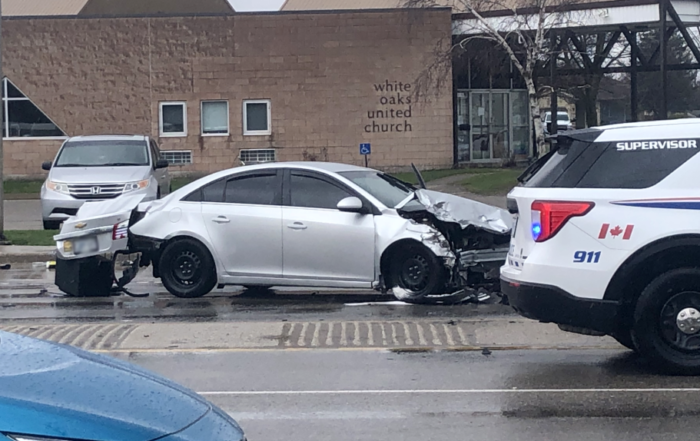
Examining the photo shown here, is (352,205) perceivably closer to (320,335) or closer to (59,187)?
(320,335)

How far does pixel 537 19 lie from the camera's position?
93.6ft

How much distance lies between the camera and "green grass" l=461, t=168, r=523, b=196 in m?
26.3

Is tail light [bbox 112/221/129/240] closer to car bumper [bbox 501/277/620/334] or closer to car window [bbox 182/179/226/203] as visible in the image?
car window [bbox 182/179/226/203]

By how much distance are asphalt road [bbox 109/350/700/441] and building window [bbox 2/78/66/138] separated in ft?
89.8

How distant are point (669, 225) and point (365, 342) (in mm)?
2784

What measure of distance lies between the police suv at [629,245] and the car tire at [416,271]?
128 inches

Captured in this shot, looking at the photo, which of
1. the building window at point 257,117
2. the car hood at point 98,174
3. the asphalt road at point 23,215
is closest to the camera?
the car hood at point 98,174

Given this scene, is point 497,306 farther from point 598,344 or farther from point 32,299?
point 32,299

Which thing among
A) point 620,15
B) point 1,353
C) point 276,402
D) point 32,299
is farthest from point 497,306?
point 620,15

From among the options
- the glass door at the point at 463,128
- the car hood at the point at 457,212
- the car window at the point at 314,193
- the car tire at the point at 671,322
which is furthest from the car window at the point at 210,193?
the glass door at the point at 463,128

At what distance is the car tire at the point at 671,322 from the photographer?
677cm

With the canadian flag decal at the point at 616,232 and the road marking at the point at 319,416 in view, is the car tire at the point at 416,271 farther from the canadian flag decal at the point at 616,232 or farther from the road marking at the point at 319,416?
the road marking at the point at 319,416

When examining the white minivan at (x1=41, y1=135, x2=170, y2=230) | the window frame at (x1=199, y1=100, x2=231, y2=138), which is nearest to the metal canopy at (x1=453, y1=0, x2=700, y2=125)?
the window frame at (x1=199, y1=100, x2=231, y2=138)

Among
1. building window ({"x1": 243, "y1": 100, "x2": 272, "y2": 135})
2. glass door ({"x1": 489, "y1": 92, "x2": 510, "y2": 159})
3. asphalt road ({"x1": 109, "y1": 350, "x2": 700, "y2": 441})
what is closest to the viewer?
asphalt road ({"x1": 109, "y1": 350, "x2": 700, "y2": 441})
